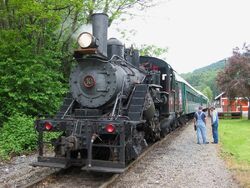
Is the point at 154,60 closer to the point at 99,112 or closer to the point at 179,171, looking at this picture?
the point at 99,112

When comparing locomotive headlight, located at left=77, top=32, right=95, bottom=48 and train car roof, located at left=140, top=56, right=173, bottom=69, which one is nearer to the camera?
locomotive headlight, located at left=77, top=32, right=95, bottom=48

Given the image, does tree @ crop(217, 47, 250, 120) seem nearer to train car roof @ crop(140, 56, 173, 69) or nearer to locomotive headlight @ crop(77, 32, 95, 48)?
train car roof @ crop(140, 56, 173, 69)

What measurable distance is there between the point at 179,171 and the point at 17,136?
5.53 meters

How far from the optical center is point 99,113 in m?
7.93

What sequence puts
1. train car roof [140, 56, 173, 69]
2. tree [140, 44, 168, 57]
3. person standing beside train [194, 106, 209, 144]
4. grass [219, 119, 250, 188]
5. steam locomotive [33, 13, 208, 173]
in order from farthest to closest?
tree [140, 44, 168, 57] → person standing beside train [194, 106, 209, 144] → train car roof [140, 56, 173, 69] → grass [219, 119, 250, 188] → steam locomotive [33, 13, 208, 173]

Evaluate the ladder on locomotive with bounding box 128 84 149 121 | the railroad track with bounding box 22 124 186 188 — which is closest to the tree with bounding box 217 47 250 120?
the ladder on locomotive with bounding box 128 84 149 121

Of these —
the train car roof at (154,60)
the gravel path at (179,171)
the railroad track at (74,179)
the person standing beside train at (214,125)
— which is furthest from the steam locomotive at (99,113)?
the person standing beside train at (214,125)

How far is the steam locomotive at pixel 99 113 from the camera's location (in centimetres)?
685

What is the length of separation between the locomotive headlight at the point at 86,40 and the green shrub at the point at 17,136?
418cm

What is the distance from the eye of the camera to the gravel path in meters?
6.68

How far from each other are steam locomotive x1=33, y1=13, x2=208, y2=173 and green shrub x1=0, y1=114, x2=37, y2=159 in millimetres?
2351

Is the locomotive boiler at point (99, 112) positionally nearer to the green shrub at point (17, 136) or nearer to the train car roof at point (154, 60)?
the green shrub at point (17, 136)

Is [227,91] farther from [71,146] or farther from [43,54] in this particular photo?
[71,146]

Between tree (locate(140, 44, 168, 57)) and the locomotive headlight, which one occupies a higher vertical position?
tree (locate(140, 44, 168, 57))
